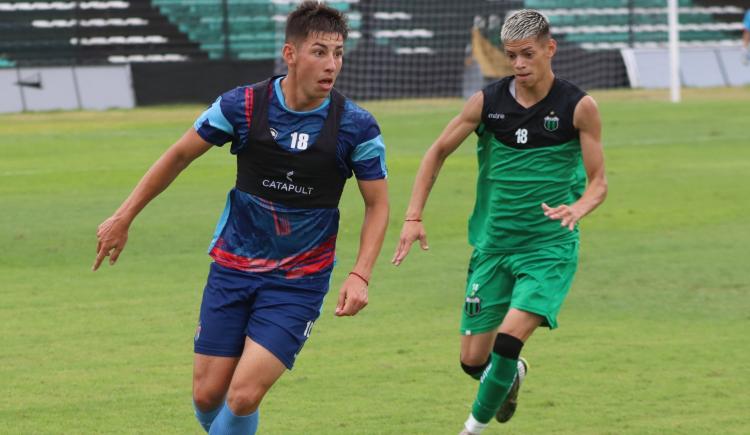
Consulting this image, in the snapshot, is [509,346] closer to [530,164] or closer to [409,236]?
[409,236]

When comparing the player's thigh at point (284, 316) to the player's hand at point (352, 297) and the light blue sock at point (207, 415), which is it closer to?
the player's hand at point (352, 297)

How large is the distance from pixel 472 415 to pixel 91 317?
414cm

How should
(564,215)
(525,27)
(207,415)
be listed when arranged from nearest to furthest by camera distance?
(207,415)
(564,215)
(525,27)

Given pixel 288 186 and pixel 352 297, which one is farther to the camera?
pixel 288 186

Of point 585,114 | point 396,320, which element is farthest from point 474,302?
point 396,320

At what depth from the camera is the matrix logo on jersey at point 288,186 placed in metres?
6.20

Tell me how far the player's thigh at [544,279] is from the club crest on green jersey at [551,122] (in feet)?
2.07

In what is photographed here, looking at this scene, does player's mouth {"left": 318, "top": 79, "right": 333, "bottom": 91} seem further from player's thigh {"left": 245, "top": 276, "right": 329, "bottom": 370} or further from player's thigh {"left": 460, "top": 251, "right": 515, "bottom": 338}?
player's thigh {"left": 460, "top": 251, "right": 515, "bottom": 338}

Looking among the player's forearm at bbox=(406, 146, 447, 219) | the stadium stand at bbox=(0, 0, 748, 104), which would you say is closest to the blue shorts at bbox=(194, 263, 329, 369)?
the player's forearm at bbox=(406, 146, 447, 219)

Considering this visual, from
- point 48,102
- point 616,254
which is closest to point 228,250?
point 616,254

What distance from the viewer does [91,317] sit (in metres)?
10.6

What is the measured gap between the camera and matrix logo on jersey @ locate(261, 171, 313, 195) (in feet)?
20.4

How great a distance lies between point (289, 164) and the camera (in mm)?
6180

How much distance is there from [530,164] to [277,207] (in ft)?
6.34
